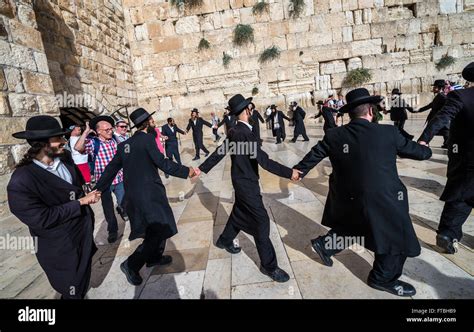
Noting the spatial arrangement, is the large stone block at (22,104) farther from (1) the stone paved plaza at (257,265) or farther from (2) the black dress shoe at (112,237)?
(2) the black dress shoe at (112,237)

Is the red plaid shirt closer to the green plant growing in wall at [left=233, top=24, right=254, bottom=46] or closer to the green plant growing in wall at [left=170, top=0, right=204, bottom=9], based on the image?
the green plant growing in wall at [left=233, top=24, right=254, bottom=46]

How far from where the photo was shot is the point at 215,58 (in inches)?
601

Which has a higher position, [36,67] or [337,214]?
[36,67]

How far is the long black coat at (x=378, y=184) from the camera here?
85.0 inches

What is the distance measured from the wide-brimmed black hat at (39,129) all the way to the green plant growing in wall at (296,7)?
1606cm

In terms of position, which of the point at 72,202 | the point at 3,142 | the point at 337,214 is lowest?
the point at 337,214

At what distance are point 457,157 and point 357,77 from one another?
44.9 feet

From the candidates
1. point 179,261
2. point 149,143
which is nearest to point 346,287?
point 179,261

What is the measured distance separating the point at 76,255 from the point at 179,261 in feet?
4.07

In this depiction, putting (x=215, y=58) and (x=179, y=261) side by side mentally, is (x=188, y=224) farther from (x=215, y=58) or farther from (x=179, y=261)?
(x=215, y=58)

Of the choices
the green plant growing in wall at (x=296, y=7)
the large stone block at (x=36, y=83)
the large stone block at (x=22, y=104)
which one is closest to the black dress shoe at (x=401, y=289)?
the large stone block at (x=22, y=104)

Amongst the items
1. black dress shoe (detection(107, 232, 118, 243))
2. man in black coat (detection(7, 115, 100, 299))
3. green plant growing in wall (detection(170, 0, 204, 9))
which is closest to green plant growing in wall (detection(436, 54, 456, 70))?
green plant growing in wall (detection(170, 0, 204, 9))

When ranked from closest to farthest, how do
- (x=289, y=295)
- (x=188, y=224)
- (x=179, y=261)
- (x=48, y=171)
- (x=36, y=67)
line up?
(x=48, y=171) → (x=289, y=295) → (x=179, y=261) → (x=188, y=224) → (x=36, y=67)

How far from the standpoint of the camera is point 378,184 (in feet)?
7.16
